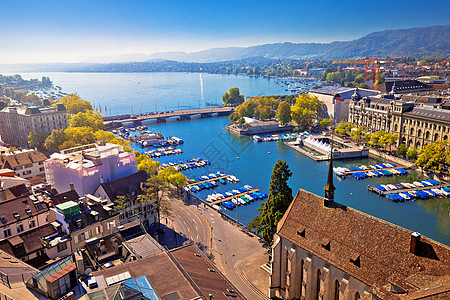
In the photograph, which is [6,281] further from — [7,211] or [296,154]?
[296,154]

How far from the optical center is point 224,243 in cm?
4147

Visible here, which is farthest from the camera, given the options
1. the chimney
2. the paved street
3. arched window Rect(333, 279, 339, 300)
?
the paved street

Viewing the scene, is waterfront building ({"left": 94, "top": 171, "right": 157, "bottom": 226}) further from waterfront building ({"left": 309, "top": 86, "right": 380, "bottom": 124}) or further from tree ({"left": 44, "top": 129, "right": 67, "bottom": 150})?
waterfront building ({"left": 309, "top": 86, "right": 380, "bottom": 124})

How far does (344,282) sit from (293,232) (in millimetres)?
5636

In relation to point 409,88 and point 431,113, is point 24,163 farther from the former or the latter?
point 409,88

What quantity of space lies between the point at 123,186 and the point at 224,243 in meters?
13.8

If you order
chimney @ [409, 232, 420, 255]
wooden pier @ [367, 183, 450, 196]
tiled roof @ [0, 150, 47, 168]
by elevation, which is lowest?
wooden pier @ [367, 183, 450, 196]

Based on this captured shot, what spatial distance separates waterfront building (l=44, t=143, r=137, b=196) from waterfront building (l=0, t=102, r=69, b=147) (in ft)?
149

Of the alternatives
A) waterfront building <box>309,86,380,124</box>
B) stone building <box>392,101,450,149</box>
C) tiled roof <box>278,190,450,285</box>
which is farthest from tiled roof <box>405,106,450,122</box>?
tiled roof <box>278,190,450,285</box>

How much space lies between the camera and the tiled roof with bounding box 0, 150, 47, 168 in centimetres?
5558

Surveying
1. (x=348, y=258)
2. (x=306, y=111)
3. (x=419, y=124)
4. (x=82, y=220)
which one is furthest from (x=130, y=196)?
(x=306, y=111)

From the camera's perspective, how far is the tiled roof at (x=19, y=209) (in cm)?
3375

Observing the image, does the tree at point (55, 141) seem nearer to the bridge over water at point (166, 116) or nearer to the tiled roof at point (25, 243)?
the tiled roof at point (25, 243)

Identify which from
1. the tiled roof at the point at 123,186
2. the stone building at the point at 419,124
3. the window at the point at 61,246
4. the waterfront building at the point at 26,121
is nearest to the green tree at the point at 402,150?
the stone building at the point at 419,124
